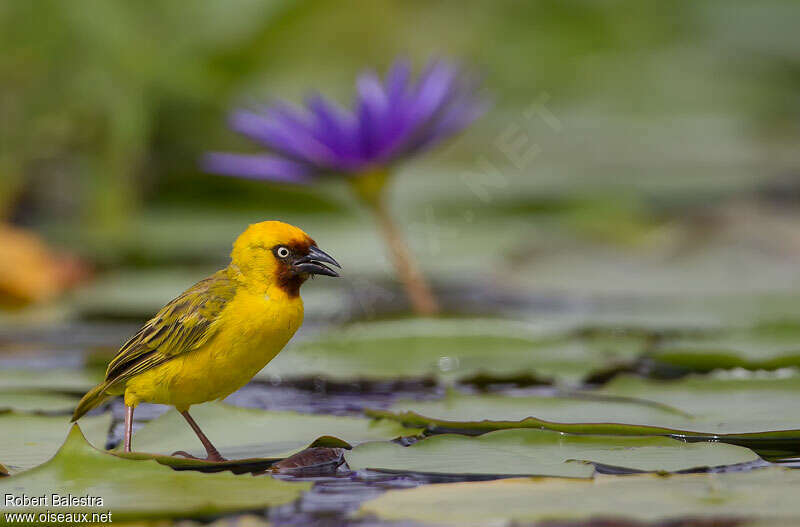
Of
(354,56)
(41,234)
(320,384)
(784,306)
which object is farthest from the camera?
(354,56)

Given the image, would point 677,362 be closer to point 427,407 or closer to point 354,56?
point 427,407

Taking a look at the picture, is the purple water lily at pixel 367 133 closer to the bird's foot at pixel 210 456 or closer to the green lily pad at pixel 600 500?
the bird's foot at pixel 210 456

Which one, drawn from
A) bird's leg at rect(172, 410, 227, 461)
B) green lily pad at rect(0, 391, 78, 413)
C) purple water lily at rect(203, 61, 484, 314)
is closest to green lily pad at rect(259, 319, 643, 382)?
purple water lily at rect(203, 61, 484, 314)

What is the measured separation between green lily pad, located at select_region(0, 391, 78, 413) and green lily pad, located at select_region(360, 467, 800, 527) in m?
1.19

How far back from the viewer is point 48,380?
10.4ft

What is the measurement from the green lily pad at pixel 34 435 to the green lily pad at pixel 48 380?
35cm

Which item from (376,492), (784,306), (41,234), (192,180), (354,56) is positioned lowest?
(376,492)

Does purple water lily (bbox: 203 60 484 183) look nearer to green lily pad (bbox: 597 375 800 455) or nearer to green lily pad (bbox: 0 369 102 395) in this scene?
green lily pad (bbox: 0 369 102 395)

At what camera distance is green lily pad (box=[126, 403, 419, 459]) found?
246cm

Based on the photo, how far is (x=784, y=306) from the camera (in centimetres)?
405

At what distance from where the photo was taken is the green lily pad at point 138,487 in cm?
188

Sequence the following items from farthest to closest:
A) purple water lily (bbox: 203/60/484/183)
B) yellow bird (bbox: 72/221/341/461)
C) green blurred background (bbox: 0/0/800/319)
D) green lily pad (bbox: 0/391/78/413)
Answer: green blurred background (bbox: 0/0/800/319)
purple water lily (bbox: 203/60/484/183)
green lily pad (bbox: 0/391/78/413)
yellow bird (bbox: 72/221/341/461)

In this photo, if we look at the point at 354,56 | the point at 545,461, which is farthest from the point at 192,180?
the point at 545,461

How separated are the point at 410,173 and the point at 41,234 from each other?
273cm
